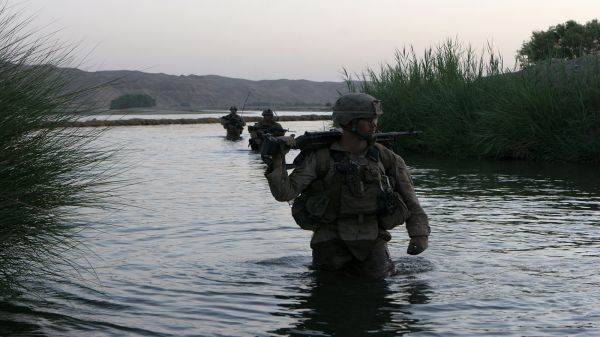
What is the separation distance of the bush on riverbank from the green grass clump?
14956 millimetres

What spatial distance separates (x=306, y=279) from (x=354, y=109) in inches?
62.2

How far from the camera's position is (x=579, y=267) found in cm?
866

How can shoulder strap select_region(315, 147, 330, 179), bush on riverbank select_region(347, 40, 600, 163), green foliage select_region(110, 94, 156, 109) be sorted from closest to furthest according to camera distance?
1. shoulder strap select_region(315, 147, 330, 179)
2. bush on riverbank select_region(347, 40, 600, 163)
3. green foliage select_region(110, 94, 156, 109)

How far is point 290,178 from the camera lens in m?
7.87

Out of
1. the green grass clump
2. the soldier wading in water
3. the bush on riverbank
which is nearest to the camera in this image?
the green grass clump

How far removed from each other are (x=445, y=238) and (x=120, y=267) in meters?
3.70

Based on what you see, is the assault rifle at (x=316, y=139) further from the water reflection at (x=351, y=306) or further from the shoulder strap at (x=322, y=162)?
the water reflection at (x=351, y=306)

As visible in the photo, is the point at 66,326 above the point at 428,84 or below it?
below

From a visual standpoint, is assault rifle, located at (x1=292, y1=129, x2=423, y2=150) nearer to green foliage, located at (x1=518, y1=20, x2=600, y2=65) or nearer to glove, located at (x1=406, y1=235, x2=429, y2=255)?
glove, located at (x1=406, y1=235, x2=429, y2=255)

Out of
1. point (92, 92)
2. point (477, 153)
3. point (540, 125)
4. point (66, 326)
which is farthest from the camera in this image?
point (477, 153)

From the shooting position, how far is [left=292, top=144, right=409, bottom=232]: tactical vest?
7.84 meters

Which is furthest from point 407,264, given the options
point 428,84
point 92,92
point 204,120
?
point 204,120

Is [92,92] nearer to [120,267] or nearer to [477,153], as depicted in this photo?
[120,267]

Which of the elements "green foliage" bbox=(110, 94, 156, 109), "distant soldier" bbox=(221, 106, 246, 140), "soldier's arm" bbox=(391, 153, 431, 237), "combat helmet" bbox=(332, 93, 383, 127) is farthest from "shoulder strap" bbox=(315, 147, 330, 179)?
"green foliage" bbox=(110, 94, 156, 109)
